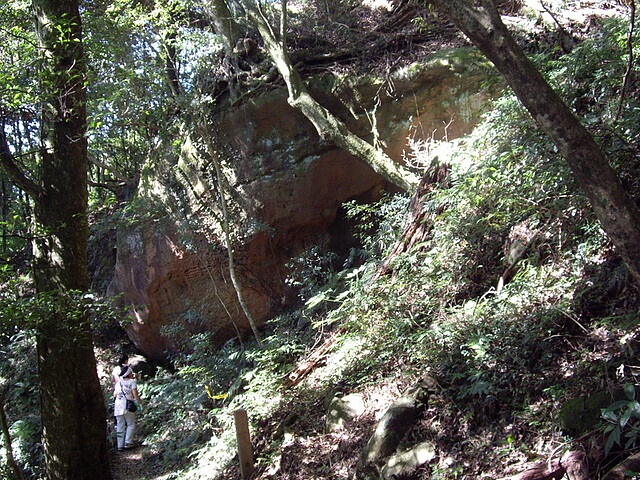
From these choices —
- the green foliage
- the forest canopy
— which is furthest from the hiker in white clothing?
the green foliage

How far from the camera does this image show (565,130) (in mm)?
3688

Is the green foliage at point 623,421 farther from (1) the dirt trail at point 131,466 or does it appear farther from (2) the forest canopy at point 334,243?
(1) the dirt trail at point 131,466

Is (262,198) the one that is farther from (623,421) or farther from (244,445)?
(623,421)

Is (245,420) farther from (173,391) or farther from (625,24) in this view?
(625,24)

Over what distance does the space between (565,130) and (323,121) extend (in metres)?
6.13

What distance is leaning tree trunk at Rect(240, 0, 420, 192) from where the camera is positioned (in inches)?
355

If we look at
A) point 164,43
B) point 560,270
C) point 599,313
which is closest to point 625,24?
point 560,270

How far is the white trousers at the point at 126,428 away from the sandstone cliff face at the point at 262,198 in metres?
2.08

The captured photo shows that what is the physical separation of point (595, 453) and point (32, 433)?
9.59m

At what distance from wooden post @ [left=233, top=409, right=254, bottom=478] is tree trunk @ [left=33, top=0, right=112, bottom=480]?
69.5 inches

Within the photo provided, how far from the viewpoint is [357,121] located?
10.5 metres

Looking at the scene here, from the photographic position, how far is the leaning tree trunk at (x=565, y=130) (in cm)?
361

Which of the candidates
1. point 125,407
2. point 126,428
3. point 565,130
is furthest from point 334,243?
point 565,130

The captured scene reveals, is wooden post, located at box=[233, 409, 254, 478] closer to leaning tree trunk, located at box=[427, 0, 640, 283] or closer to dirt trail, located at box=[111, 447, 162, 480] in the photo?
dirt trail, located at box=[111, 447, 162, 480]
